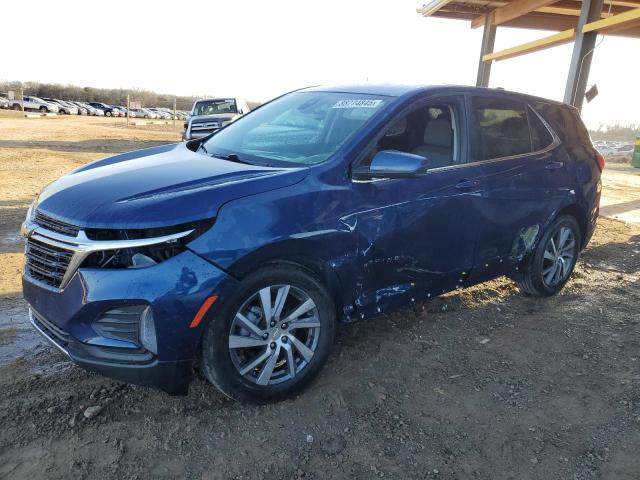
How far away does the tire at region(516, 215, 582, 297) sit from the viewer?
4594 millimetres

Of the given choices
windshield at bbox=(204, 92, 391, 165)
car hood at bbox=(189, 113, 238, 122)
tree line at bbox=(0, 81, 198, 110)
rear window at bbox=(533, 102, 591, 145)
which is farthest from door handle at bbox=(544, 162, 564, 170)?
tree line at bbox=(0, 81, 198, 110)

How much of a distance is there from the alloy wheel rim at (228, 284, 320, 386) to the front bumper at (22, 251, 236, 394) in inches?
9.2

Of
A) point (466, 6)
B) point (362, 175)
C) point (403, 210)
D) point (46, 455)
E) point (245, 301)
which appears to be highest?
point (466, 6)

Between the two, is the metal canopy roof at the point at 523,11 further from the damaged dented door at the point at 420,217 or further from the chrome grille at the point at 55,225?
the chrome grille at the point at 55,225

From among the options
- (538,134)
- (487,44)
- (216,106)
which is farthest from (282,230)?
(216,106)

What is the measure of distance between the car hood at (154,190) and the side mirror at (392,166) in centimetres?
43

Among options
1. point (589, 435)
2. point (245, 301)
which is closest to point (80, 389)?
point (245, 301)

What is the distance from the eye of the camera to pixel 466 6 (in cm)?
1395

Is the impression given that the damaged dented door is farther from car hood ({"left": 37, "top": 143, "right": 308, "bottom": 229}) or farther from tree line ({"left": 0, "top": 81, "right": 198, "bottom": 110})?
tree line ({"left": 0, "top": 81, "right": 198, "bottom": 110})

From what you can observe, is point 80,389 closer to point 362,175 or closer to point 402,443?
point 402,443

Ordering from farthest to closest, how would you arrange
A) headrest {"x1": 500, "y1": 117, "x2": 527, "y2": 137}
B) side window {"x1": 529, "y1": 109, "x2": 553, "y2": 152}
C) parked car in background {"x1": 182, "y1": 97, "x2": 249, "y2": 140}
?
parked car in background {"x1": 182, "y1": 97, "x2": 249, "y2": 140} < side window {"x1": 529, "y1": 109, "x2": 553, "y2": 152} < headrest {"x1": 500, "y1": 117, "x2": 527, "y2": 137}

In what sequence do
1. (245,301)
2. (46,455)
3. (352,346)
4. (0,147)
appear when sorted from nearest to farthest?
(46,455) → (245,301) → (352,346) → (0,147)

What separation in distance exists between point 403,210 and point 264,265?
1074 mm

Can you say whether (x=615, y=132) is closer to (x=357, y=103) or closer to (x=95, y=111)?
(x=95, y=111)
